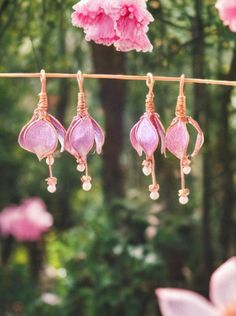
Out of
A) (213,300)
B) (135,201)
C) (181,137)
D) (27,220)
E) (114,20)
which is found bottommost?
(27,220)

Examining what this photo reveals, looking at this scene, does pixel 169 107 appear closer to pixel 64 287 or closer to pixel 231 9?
pixel 64 287

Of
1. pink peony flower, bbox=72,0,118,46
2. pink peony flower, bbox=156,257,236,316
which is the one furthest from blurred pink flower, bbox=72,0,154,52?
pink peony flower, bbox=156,257,236,316

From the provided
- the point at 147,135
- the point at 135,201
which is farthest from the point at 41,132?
the point at 135,201

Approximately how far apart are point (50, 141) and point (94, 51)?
1.51m

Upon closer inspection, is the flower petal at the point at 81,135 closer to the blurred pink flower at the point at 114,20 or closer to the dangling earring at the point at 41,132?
the dangling earring at the point at 41,132

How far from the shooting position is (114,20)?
110cm

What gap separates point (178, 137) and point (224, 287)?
1.39 ft

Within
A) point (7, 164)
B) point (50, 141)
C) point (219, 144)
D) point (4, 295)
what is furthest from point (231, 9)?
point (7, 164)

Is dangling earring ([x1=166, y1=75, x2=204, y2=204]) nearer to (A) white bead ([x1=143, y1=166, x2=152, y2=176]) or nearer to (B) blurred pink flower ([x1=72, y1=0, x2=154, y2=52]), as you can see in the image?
(A) white bead ([x1=143, y1=166, x2=152, y2=176])

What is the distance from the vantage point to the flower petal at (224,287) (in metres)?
0.65

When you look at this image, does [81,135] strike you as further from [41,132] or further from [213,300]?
[213,300]

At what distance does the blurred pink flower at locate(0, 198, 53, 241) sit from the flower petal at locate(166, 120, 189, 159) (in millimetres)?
2579

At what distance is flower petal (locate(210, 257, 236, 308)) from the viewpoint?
65cm

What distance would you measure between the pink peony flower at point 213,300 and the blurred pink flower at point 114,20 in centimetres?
54
